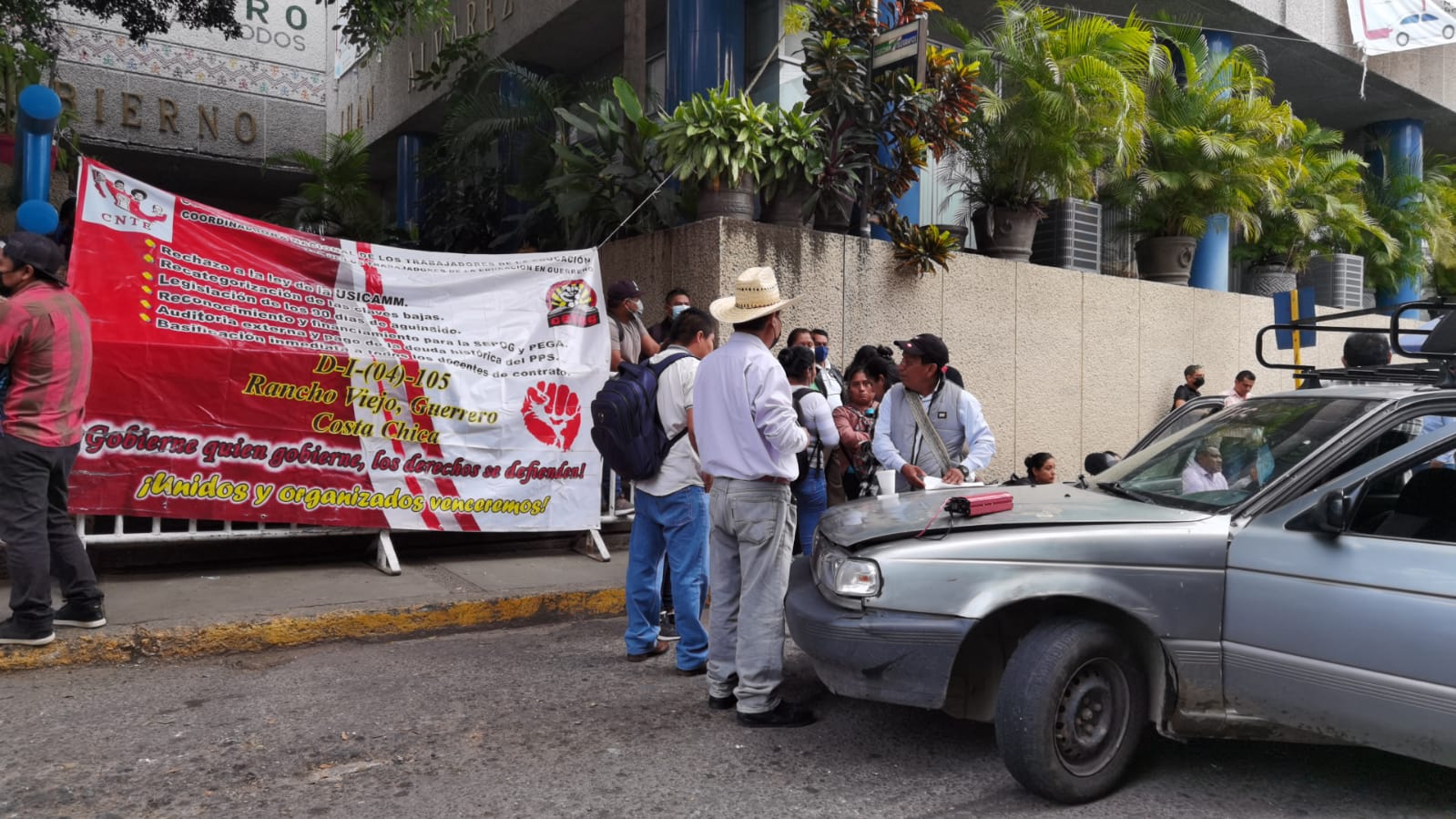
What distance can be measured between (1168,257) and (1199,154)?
1313 mm

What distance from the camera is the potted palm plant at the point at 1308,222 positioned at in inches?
591

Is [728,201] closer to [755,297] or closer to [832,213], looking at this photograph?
[832,213]

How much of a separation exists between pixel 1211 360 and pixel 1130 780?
11.0 meters

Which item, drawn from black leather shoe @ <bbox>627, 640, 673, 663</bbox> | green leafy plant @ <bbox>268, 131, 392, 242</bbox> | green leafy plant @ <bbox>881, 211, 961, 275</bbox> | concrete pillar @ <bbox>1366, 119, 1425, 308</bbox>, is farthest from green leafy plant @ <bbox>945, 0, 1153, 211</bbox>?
concrete pillar @ <bbox>1366, 119, 1425, 308</bbox>

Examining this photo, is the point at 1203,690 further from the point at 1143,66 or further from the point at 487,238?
the point at 487,238

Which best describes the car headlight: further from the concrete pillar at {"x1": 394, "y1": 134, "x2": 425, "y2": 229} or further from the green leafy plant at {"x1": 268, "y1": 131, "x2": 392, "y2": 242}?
the concrete pillar at {"x1": 394, "y1": 134, "x2": 425, "y2": 229}

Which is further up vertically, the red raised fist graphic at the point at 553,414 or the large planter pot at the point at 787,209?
the large planter pot at the point at 787,209

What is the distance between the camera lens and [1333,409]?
13.4 ft

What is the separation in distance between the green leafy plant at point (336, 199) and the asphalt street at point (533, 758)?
40.6 ft

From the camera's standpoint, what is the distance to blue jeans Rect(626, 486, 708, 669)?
5184 millimetres

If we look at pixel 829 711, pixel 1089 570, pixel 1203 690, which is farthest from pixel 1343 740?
pixel 829 711

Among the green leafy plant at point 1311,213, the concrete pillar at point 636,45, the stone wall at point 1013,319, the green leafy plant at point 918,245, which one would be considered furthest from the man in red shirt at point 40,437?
the green leafy plant at point 1311,213

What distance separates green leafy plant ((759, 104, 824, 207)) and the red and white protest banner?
88.1 inches

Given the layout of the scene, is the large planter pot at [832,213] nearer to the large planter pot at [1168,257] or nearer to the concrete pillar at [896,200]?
the concrete pillar at [896,200]
